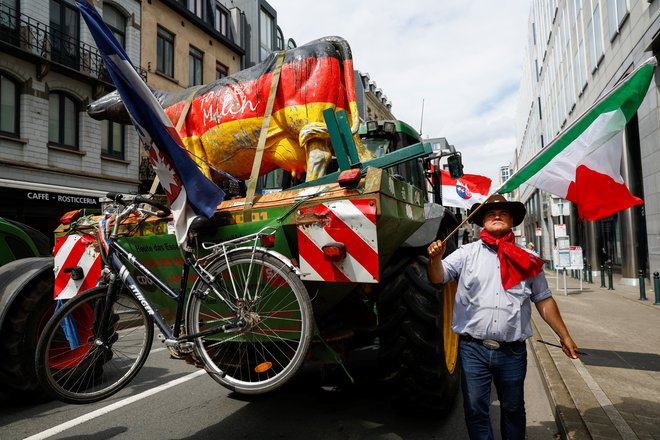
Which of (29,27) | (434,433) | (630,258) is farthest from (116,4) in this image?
(630,258)

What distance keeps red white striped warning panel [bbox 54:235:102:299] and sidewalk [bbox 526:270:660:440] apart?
383 centimetres

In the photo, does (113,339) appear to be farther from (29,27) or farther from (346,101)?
(29,27)

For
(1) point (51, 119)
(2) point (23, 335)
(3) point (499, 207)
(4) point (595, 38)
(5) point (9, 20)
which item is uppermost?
(4) point (595, 38)

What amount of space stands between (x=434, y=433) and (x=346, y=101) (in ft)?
9.28

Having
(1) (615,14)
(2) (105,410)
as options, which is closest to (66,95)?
(2) (105,410)

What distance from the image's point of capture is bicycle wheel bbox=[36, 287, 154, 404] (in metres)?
2.83

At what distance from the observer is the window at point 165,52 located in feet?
60.7

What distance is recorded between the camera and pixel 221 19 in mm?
22938

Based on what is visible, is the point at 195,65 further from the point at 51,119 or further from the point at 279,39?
the point at 279,39

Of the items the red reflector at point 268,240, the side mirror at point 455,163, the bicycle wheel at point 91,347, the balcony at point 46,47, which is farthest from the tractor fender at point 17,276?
the balcony at point 46,47

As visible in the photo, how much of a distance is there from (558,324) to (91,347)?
124 inches

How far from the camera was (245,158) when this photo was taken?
4.11 m

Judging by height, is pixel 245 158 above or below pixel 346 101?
below

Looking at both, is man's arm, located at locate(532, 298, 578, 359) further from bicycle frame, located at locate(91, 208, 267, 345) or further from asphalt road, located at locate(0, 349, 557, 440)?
bicycle frame, located at locate(91, 208, 267, 345)
